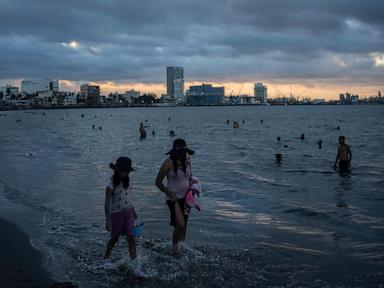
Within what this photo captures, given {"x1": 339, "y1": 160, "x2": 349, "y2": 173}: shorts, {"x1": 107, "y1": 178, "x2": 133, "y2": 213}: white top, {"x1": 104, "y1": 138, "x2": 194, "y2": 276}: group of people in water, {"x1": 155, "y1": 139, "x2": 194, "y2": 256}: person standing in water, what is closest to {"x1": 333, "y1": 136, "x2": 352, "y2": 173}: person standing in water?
{"x1": 339, "y1": 160, "x2": 349, "y2": 173}: shorts

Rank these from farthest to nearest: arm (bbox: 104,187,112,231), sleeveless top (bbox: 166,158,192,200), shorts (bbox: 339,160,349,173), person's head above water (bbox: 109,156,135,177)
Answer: shorts (bbox: 339,160,349,173)
sleeveless top (bbox: 166,158,192,200)
arm (bbox: 104,187,112,231)
person's head above water (bbox: 109,156,135,177)

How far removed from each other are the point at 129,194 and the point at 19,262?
2.23 m

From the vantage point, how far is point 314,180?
59.3 ft

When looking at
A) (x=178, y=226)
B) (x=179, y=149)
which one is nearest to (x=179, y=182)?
(x=179, y=149)

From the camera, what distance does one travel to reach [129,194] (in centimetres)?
712

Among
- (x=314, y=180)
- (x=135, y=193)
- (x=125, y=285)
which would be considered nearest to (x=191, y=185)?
(x=125, y=285)

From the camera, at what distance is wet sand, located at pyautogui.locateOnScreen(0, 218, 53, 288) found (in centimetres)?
675

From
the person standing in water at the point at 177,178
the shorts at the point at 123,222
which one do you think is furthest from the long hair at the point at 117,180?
the person standing in water at the point at 177,178

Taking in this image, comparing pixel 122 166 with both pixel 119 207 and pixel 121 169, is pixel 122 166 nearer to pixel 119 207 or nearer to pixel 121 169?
pixel 121 169

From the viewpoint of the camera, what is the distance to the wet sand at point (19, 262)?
6.75 metres

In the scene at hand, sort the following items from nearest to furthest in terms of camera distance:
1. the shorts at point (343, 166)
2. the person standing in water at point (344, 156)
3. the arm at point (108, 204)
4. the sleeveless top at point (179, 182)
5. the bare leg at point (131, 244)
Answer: the arm at point (108, 204) < the bare leg at point (131, 244) < the sleeveless top at point (179, 182) < the person standing in water at point (344, 156) < the shorts at point (343, 166)

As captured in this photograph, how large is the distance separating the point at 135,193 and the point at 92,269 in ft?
23.3

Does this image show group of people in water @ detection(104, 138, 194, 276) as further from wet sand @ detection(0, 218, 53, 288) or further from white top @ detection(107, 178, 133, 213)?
wet sand @ detection(0, 218, 53, 288)

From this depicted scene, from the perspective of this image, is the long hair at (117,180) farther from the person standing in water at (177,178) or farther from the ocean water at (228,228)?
the ocean water at (228,228)
